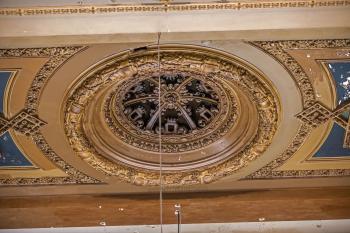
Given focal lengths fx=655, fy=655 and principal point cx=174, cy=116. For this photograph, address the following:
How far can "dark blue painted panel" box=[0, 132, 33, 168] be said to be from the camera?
5.40 metres

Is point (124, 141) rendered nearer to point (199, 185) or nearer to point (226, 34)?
point (199, 185)

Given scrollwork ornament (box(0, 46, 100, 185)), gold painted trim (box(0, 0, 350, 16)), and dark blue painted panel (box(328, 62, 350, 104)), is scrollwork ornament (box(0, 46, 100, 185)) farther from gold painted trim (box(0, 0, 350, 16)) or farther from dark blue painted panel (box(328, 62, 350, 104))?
dark blue painted panel (box(328, 62, 350, 104))

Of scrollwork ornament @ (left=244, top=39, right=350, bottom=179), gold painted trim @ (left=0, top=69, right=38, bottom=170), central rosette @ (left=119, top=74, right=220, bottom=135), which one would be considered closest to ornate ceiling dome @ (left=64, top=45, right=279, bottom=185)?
central rosette @ (left=119, top=74, right=220, bottom=135)

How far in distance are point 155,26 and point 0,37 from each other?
3.31ft

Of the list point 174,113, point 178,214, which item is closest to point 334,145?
point 174,113

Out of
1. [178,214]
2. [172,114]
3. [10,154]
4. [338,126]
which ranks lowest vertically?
[178,214]

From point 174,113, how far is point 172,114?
0.02 metres

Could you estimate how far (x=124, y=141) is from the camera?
5.73 m

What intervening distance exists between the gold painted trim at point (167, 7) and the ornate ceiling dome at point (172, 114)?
1.72ft

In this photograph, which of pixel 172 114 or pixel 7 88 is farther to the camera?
pixel 172 114

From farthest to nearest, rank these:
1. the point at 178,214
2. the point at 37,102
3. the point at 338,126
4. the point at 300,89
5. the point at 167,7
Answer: the point at 178,214
the point at 338,126
the point at 37,102
the point at 300,89
the point at 167,7

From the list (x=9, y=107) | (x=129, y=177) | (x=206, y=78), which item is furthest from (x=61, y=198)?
(x=206, y=78)

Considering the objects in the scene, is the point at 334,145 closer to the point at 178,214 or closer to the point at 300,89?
the point at 300,89

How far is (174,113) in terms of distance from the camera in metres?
5.52
